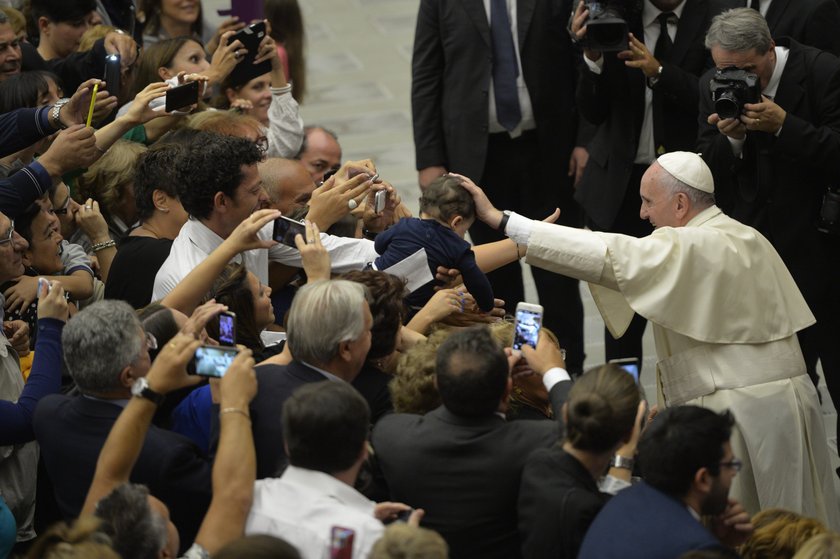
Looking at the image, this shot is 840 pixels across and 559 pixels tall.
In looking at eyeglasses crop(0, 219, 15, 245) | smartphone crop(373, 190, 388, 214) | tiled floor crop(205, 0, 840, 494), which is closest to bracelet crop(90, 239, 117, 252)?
eyeglasses crop(0, 219, 15, 245)

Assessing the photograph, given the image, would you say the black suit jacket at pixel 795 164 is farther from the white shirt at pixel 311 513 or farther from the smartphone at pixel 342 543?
the smartphone at pixel 342 543

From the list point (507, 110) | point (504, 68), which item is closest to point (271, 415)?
point (507, 110)

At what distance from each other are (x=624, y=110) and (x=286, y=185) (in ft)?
6.18

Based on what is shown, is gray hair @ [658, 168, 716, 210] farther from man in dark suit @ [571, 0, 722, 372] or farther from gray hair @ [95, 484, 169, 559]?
gray hair @ [95, 484, 169, 559]

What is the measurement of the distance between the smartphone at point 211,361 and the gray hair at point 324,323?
11.4 inches

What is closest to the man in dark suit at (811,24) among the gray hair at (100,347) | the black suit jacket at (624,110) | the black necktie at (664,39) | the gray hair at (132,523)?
the black suit jacket at (624,110)

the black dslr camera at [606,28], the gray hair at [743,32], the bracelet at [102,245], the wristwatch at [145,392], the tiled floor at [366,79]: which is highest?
the gray hair at [743,32]

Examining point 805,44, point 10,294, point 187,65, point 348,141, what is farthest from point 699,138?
point 348,141

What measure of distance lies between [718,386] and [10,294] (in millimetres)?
2667

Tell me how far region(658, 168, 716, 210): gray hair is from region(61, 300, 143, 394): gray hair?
2097 mm

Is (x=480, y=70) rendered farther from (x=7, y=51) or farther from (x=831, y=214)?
(x=7, y=51)

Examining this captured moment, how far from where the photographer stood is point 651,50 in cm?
635

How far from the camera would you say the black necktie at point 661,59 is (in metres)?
6.31

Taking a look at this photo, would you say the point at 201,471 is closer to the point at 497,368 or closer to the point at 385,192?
the point at 497,368
